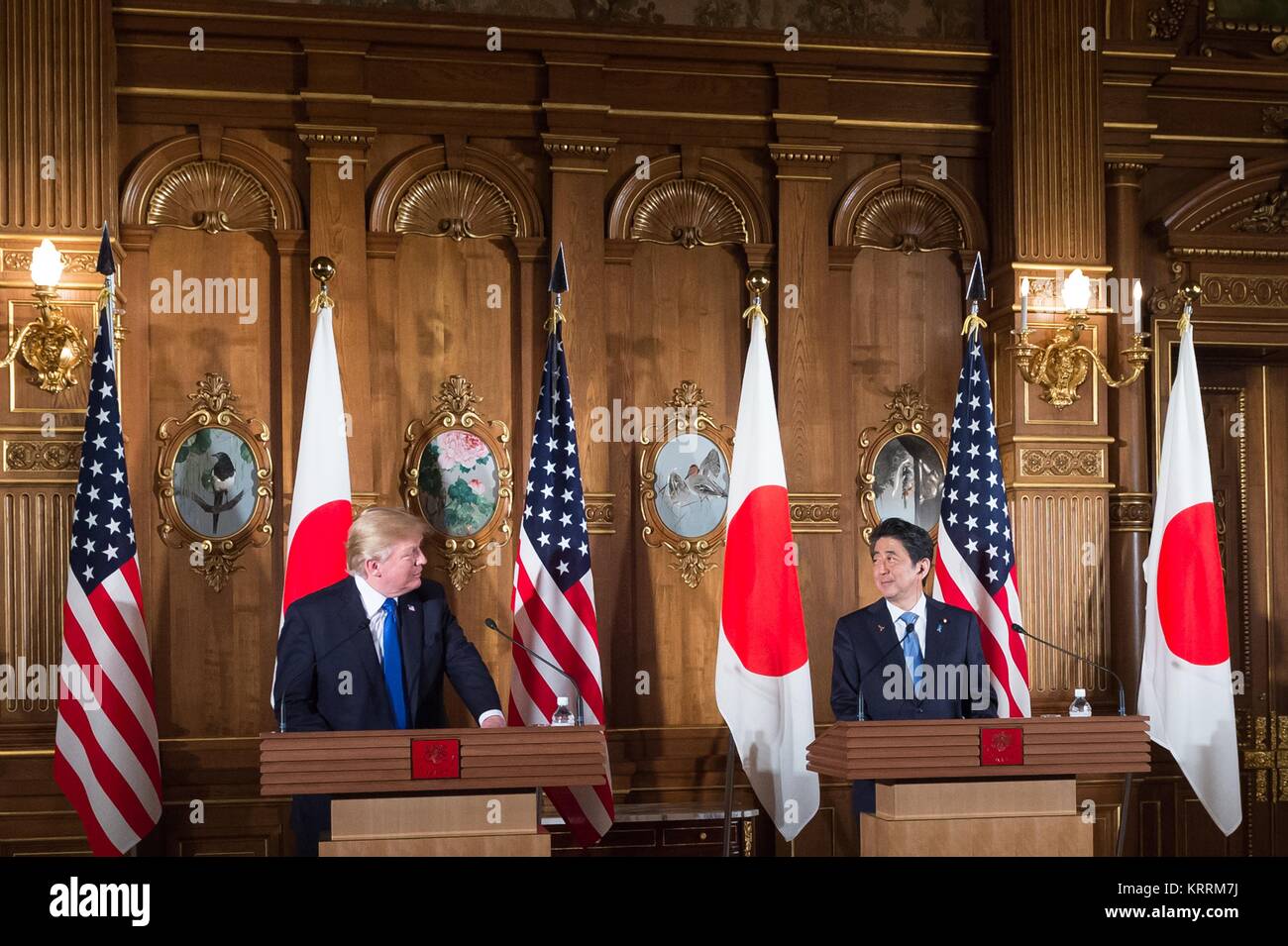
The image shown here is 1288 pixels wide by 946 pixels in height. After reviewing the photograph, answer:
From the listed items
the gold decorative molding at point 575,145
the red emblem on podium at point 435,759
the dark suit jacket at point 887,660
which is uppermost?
the gold decorative molding at point 575,145

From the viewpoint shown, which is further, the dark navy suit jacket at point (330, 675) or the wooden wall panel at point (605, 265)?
the wooden wall panel at point (605, 265)

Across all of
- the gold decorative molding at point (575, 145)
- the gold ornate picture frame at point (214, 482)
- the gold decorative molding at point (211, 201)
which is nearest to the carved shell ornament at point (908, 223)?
the gold decorative molding at point (575, 145)

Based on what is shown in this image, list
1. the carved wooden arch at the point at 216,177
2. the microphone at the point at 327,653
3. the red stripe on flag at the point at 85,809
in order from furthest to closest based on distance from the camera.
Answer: the carved wooden arch at the point at 216,177 → the red stripe on flag at the point at 85,809 → the microphone at the point at 327,653

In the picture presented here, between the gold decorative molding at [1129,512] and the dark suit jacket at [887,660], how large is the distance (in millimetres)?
2280

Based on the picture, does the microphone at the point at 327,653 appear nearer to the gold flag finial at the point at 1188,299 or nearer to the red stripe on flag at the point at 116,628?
the red stripe on flag at the point at 116,628

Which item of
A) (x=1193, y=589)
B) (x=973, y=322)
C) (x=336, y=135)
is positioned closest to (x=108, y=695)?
(x=336, y=135)

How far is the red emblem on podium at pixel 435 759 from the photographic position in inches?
192

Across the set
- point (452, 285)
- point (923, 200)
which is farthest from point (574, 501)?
point (923, 200)

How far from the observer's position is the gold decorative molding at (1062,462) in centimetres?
782

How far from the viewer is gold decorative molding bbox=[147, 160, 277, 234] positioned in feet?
24.5

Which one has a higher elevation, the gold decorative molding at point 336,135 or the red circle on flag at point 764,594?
the gold decorative molding at point 336,135

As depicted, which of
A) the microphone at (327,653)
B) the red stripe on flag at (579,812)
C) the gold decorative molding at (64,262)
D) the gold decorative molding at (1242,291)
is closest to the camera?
the microphone at (327,653)

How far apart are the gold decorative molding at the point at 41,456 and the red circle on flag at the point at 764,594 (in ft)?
10.2

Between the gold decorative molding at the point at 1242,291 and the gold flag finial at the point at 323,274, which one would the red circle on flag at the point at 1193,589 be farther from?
the gold flag finial at the point at 323,274
